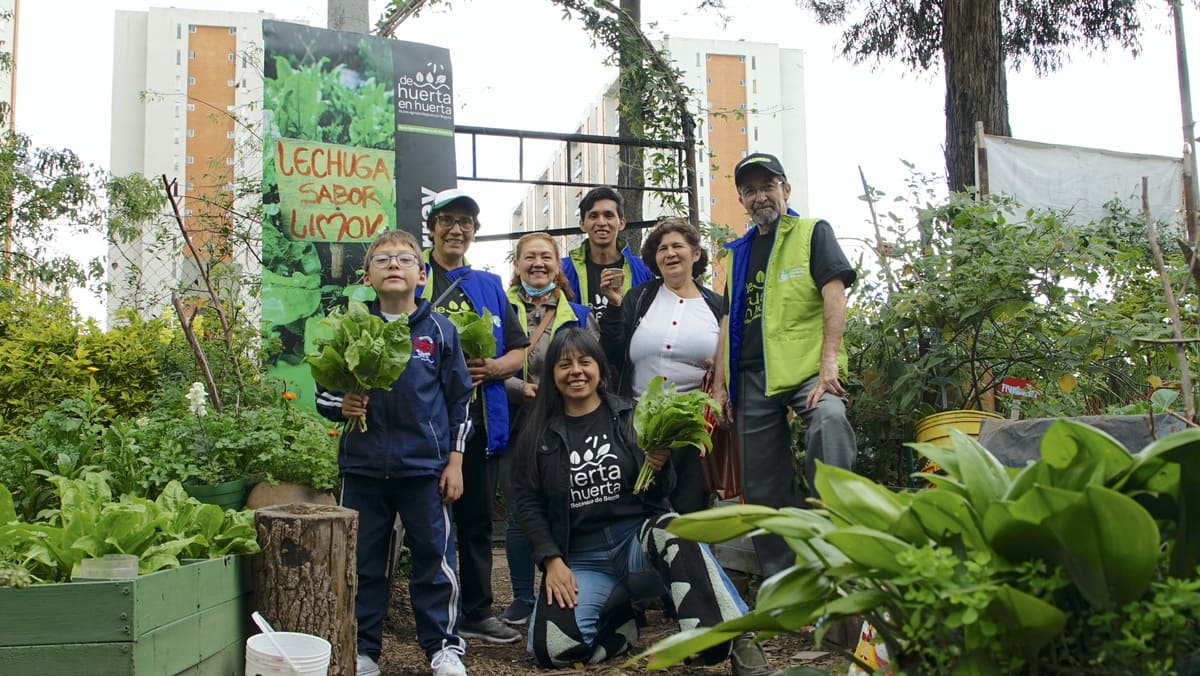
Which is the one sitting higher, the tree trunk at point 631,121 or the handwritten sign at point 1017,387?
the tree trunk at point 631,121

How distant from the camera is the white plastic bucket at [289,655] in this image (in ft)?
9.84

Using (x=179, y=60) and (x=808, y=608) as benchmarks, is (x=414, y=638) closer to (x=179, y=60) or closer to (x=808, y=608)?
(x=808, y=608)

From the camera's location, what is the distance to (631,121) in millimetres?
8148

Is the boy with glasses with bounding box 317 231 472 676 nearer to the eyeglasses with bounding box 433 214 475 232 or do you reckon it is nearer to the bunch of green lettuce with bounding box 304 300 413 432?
the bunch of green lettuce with bounding box 304 300 413 432

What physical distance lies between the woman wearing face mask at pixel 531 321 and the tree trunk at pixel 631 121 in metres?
3.14

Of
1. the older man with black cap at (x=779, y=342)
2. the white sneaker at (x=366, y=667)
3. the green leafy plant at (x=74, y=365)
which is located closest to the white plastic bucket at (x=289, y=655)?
the white sneaker at (x=366, y=667)

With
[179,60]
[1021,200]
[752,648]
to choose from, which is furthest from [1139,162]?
[179,60]

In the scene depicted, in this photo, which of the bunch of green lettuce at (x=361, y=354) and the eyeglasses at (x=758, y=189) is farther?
the eyeglasses at (x=758, y=189)

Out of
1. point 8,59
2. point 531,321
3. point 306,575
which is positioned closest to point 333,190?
point 531,321

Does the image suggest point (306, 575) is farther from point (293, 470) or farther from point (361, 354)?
point (293, 470)

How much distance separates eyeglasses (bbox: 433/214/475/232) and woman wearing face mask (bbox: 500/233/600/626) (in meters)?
0.34

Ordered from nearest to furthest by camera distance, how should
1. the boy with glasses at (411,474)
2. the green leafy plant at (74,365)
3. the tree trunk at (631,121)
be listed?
the boy with glasses at (411,474), the green leafy plant at (74,365), the tree trunk at (631,121)

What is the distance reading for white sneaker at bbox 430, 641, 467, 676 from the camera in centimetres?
Answer: 363

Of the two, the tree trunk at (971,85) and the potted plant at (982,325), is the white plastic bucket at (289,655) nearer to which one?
the potted plant at (982,325)
